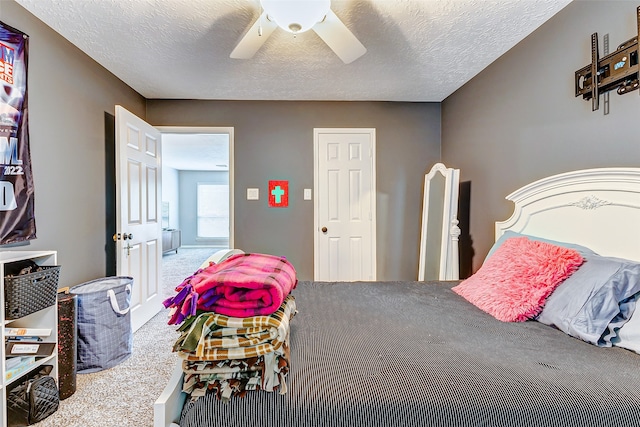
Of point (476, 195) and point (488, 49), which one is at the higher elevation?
point (488, 49)

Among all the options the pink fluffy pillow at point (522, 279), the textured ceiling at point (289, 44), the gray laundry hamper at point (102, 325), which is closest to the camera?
the pink fluffy pillow at point (522, 279)

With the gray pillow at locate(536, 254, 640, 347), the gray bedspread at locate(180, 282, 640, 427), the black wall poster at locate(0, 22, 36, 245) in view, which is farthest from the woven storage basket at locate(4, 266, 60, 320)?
the gray pillow at locate(536, 254, 640, 347)

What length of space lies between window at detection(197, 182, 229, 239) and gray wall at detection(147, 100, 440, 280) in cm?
573

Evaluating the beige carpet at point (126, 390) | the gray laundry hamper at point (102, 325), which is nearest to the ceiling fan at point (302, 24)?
the gray laundry hamper at point (102, 325)

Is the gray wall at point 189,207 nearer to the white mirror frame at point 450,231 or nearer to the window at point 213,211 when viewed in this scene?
the window at point 213,211

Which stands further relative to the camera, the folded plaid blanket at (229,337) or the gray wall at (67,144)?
the gray wall at (67,144)

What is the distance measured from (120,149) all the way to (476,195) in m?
3.11

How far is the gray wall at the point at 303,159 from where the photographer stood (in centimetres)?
341

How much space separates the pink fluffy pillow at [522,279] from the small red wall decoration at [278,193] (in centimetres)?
222

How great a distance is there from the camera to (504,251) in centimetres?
171

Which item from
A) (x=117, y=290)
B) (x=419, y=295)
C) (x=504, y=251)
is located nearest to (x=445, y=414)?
(x=419, y=295)

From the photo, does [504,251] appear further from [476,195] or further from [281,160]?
[281,160]

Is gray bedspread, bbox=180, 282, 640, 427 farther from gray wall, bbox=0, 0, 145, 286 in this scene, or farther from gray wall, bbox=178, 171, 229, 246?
gray wall, bbox=178, 171, 229, 246

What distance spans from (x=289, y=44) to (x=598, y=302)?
2.26m
